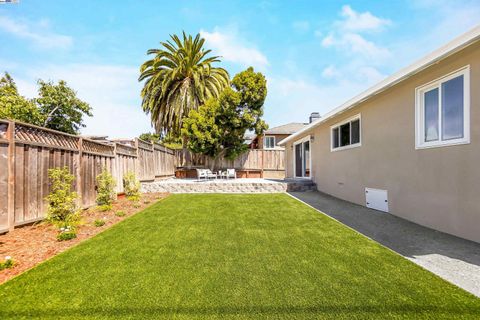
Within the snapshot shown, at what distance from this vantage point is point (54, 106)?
16.1 metres

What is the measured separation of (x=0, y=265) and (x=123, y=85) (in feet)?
48.3

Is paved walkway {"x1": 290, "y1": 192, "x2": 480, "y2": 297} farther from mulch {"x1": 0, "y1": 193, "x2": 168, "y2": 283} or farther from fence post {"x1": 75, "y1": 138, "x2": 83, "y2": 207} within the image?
fence post {"x1": 75, "y1": 138, "x2": 83, "y2": 207}

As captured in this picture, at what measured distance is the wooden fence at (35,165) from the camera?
4035mm

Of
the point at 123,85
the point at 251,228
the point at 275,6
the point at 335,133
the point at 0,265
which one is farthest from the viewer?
the point at 123,85

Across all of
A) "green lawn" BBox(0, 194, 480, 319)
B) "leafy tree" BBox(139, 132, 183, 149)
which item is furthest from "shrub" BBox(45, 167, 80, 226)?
"leafy tree" BBox(139, 132, 183, 149)

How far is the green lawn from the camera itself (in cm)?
222

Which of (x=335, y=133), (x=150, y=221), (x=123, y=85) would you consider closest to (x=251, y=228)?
(x=150, y=221)

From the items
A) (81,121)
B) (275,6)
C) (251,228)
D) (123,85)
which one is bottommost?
(251,228)

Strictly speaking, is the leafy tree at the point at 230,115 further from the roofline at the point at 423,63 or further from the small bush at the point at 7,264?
the small bush at the point at 7,264

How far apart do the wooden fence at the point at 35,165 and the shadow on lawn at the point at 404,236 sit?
6719 mm

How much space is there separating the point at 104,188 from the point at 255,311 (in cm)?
608

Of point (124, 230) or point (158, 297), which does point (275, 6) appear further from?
point (158, 297)

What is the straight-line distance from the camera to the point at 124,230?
192 inches

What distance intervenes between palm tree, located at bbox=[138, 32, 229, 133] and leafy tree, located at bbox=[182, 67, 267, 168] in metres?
1.90
